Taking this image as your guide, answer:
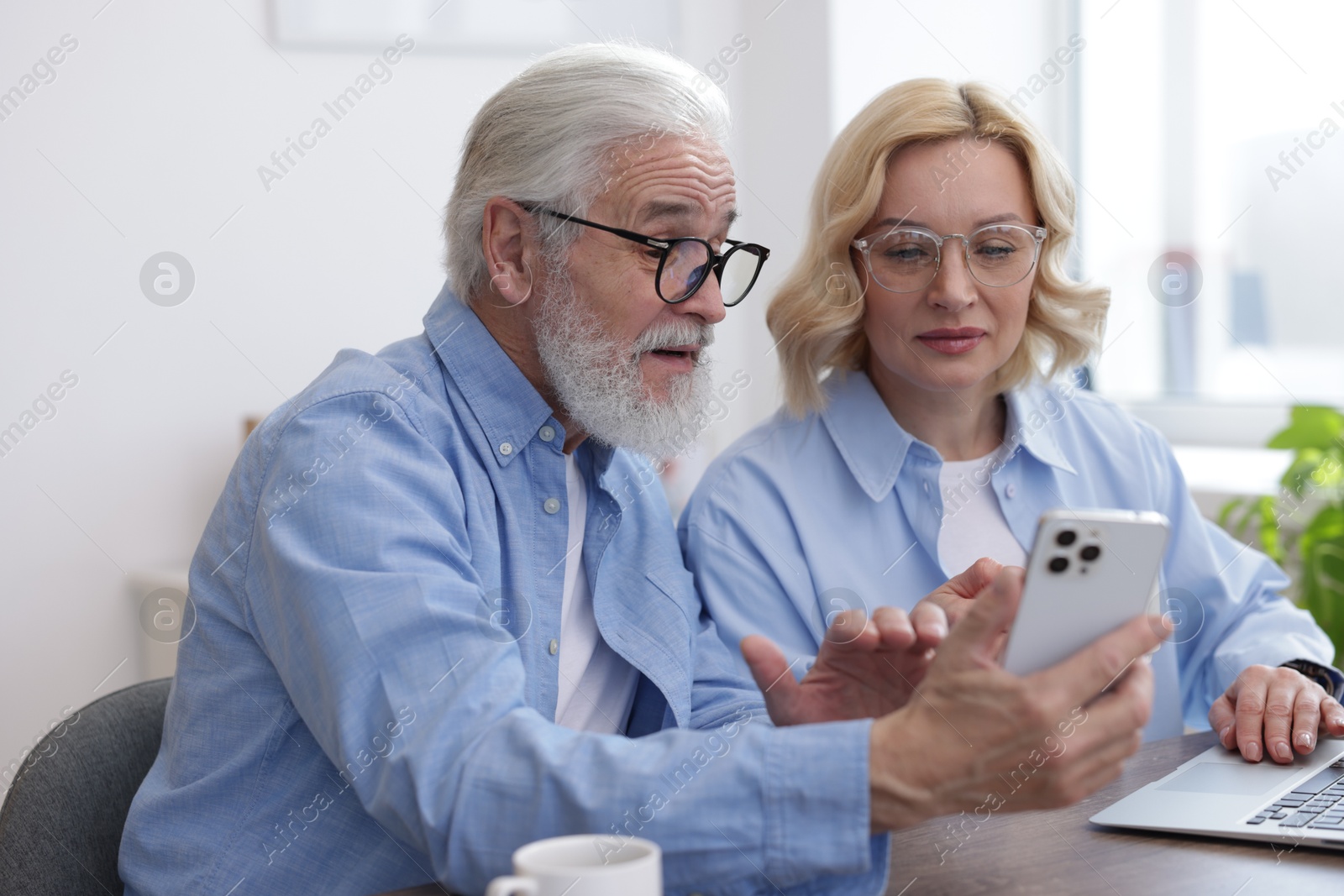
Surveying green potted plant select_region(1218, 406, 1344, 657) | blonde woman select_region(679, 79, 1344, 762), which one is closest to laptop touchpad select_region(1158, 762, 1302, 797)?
blonde woman select_region(679, 79, 1344, 762)

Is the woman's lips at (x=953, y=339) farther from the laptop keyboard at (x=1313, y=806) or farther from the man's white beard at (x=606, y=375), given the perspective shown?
the laptop keyboard at (x=1313, y=806)

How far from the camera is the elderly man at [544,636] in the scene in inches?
31.4

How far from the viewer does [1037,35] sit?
131 inches

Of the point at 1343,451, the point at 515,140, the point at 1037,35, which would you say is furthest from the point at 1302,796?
the point at 1037,35

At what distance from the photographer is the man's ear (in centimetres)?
134

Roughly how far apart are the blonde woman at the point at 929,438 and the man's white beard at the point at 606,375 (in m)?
0.24

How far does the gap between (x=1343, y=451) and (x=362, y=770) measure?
2.10 m

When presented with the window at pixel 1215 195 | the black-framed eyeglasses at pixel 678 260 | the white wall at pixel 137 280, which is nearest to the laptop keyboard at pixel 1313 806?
the black-framed eyeglasses at pixel 678 260

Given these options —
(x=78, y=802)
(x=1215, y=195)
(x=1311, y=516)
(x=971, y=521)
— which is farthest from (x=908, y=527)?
(x=1215, y=195)

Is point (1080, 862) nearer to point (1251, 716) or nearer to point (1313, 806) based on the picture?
point (1313, 806)

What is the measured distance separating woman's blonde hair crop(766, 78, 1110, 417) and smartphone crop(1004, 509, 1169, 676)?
91cm

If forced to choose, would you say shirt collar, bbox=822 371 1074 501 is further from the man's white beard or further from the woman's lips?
the man's white beard

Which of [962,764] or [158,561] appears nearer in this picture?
[962,764]

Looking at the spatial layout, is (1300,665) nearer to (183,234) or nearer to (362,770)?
(362,770)
